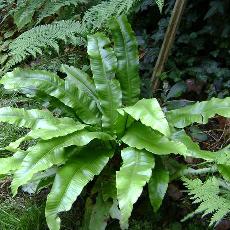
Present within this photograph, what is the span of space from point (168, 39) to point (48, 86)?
105 cm

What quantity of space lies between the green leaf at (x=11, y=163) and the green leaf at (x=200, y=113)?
0.93m

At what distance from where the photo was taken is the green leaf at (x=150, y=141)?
2.20m

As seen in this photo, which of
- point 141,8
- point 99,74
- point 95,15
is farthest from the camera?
point 141,8

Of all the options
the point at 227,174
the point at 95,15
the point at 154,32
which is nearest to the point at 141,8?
the point at 154,32

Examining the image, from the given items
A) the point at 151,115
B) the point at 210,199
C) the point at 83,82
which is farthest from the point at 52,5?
the point at 210,199

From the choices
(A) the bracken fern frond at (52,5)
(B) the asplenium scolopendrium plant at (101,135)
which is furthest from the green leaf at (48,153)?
(A) the bracken fern frond at (52,5)

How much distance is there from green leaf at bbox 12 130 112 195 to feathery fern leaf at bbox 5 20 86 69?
0.95 metres

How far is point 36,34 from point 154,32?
3.65 ft

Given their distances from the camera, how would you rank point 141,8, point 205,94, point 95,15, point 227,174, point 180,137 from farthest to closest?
point 141,8 < point 205,94 < point 95,15 < point 180,137 < point 227,174

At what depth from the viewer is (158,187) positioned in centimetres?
226

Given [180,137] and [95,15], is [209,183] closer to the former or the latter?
[180,137]

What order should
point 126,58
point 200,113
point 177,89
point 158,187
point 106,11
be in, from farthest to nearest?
point 177,89 → point 106,11 → point 126,58 → point 200,113 → point 158,187

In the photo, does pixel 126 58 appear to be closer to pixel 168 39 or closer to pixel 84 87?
pixel 84 87

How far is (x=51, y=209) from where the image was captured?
214 cm
